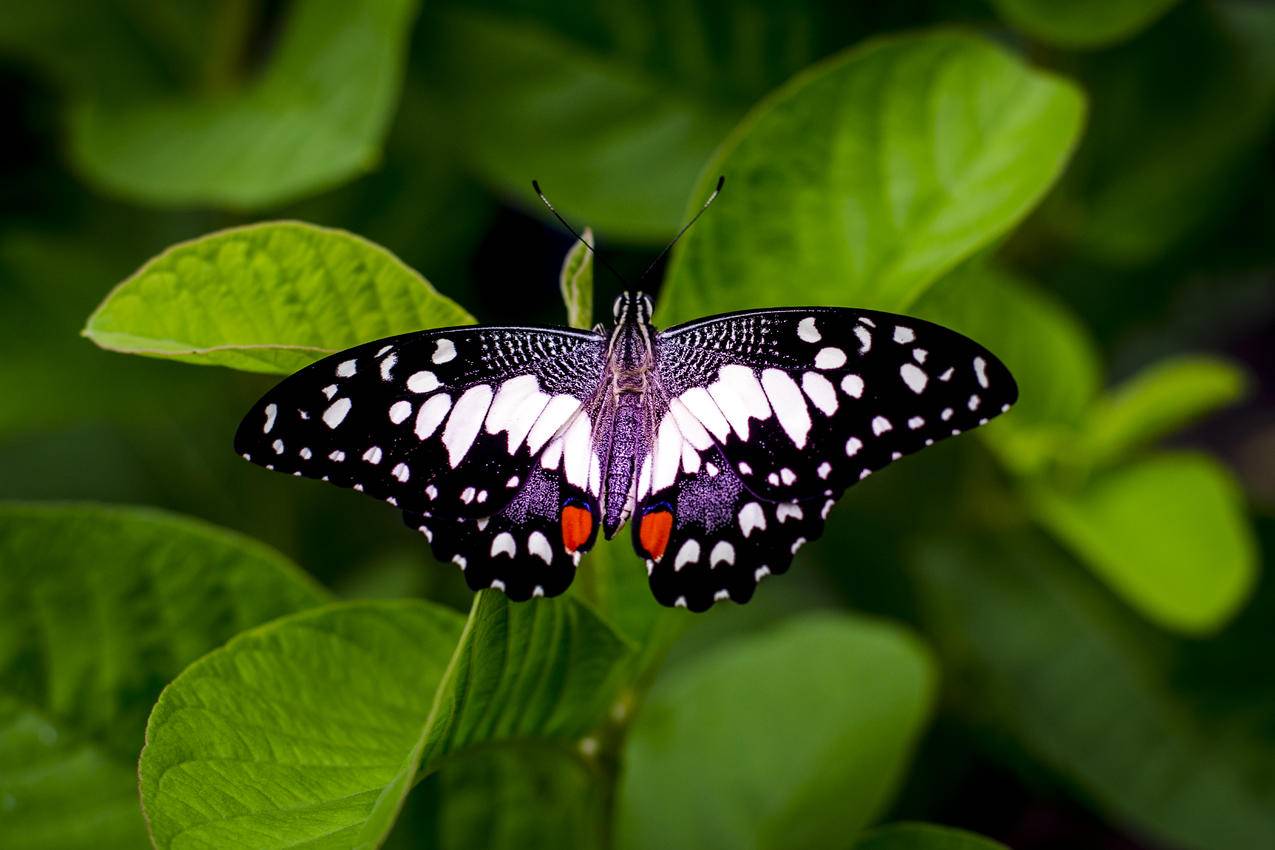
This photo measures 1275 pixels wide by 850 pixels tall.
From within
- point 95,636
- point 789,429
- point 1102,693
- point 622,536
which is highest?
point 789,429

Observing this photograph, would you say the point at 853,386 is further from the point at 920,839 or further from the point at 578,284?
the point at 920,839

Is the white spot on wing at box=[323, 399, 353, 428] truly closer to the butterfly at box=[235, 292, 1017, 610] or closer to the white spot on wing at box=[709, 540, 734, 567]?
the butterfly at box=[235, 292, 1017, 610]

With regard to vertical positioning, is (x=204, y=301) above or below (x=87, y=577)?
above

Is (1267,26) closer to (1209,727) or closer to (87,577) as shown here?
(1209,727)

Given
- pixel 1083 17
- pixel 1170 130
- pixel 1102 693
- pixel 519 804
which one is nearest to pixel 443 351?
pixel 519 804

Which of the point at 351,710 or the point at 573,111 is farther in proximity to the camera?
the point at 573,111

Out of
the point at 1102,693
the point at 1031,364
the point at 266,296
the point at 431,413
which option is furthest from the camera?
the point at 1102,693

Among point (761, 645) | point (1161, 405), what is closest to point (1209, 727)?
point (1161, 405)
